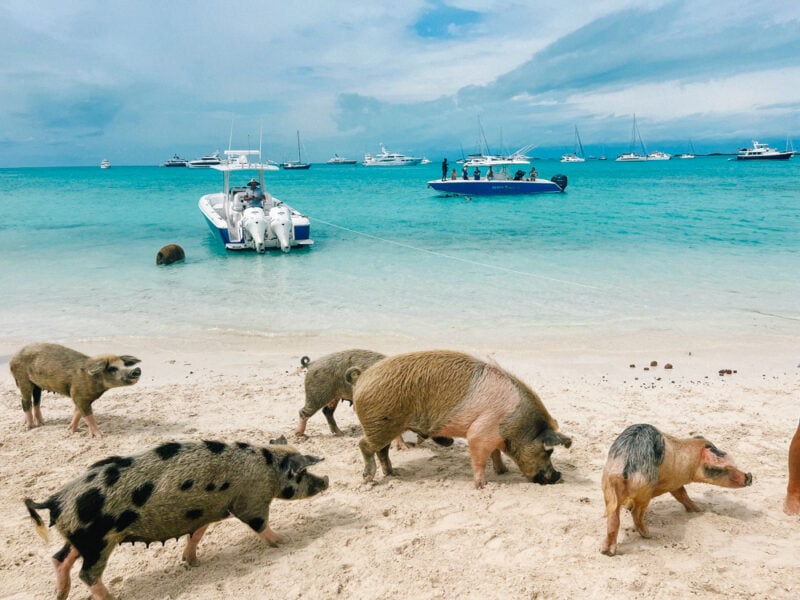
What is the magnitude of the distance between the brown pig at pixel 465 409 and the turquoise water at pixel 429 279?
594cm

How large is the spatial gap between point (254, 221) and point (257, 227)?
0.31 m

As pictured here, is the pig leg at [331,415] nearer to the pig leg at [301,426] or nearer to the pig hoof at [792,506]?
the pig leg at [301,426]

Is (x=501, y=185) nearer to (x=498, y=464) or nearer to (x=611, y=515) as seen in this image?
(x=498, y=464)

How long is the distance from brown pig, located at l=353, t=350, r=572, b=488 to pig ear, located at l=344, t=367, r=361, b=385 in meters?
0.79

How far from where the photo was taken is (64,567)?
145 inches

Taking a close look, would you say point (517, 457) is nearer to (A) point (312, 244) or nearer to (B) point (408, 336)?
(B) point (408, 336)

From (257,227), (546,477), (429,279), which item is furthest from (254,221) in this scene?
(546,477)

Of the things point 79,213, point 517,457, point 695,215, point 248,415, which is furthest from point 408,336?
point 79,213

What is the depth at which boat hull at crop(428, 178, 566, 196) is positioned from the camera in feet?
144

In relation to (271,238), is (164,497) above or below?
below

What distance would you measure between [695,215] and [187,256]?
28.3m

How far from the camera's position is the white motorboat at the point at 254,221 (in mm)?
22609

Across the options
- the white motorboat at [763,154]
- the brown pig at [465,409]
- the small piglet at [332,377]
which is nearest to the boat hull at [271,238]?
the small piglet at [332,377]

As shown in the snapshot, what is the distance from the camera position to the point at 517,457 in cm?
515
